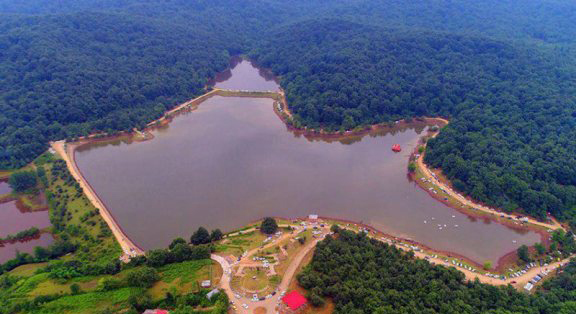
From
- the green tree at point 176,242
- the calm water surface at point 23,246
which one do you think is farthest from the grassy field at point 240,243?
the calm water surface at point 23,246

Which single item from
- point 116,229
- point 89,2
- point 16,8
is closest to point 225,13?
point 89,2

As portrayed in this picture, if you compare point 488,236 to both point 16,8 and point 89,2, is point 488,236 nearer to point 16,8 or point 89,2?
point 89,2

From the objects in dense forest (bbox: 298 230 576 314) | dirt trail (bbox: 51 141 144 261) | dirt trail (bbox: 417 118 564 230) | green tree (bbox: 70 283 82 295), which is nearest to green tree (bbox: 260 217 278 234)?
dense forest (bbox: 298 230 576 314)

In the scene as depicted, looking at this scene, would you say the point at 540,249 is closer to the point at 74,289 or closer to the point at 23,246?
the point at 74,289

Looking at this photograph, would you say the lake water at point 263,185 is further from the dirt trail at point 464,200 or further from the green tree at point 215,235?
the green tree at point 215,235

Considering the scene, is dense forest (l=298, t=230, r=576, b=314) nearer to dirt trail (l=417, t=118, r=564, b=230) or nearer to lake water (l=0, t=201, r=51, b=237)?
dirt trail (l=417, t=118, r=564, b=230)

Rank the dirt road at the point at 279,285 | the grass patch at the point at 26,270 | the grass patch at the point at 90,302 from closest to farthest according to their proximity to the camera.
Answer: the grass patch at the point at 90,302, the dirt road at the point at 279,285, the grass patch at the point at 26,270
